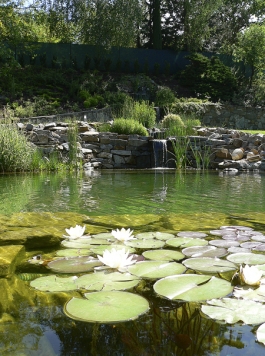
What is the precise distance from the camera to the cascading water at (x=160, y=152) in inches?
425

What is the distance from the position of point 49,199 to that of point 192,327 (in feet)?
11.4

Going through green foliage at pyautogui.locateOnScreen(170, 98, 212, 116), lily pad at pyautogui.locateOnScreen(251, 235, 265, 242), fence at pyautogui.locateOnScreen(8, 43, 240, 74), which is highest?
fence at pyautogui.locateOnScreen(8, 43, 240, 74)

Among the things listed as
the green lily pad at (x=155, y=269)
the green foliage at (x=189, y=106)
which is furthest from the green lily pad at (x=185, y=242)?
the green foliage at (x=189, y=106)

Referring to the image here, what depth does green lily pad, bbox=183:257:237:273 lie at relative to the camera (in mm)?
1773

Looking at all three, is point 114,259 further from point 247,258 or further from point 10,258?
point 247,258

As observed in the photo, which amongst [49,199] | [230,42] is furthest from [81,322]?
[230,42]

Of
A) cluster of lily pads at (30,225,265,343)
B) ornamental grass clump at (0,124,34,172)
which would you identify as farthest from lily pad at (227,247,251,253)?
ornamental grass clump at (0,124,34,172)

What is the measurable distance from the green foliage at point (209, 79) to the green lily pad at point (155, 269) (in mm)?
18281

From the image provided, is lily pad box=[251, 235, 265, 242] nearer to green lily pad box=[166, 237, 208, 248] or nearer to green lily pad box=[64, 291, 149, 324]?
green lily pad box=[166, 237, 208, 248]

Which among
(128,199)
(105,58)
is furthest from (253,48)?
(128,199)

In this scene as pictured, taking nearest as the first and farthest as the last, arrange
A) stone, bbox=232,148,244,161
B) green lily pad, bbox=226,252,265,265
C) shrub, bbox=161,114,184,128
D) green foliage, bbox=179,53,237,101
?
A: 1. green lily pad, bbox=226,252,265,265
2. stone, bbox=232,148,244,161
3. shrub, bbox=161,114,184,128
4. green foliage, bbox=179,53,237,101

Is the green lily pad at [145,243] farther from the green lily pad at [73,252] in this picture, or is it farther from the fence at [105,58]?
the fence at [105,58]

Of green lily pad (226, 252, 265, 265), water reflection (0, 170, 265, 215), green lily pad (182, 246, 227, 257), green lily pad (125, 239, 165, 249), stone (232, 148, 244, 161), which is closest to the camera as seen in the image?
green lily pad (226, 252, 265, 265)

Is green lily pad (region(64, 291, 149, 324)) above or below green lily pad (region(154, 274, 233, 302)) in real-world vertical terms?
above
